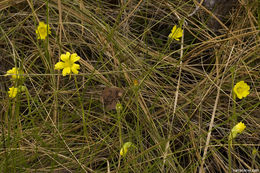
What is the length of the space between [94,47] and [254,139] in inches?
31.5

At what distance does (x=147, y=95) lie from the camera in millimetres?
1306

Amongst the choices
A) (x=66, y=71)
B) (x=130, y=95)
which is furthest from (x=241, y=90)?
(x=66, y=71)

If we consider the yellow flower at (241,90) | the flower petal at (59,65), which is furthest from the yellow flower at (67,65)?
the yellow flower at (241,90)

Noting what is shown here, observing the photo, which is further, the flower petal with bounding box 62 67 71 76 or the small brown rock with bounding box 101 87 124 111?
the small brown rock with bounding box 101 87 124 111

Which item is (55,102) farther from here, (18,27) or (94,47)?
(18,27)

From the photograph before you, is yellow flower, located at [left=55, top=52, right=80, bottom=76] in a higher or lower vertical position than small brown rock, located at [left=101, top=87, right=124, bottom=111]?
higher

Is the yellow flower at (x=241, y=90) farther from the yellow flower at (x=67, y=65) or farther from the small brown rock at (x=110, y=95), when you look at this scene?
the yellow flower at (x=67, y=65)

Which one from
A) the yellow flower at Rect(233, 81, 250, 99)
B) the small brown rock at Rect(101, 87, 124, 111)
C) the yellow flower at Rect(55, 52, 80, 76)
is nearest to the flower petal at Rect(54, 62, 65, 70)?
the yellow flower at Rect(55, 52, 80, 76)

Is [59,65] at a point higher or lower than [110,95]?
higher

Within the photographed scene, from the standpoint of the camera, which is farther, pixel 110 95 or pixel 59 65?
pixel 110 95

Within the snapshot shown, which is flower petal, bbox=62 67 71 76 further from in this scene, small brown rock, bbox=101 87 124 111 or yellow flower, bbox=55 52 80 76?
small brown rock, bbox=101 87 124 111

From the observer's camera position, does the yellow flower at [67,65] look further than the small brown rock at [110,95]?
No

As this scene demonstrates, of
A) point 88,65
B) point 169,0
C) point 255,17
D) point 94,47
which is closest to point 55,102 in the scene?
point 88,65

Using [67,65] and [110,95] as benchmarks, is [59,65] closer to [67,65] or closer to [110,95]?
[67,65]
